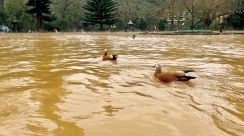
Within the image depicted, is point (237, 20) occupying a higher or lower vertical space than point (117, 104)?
higher

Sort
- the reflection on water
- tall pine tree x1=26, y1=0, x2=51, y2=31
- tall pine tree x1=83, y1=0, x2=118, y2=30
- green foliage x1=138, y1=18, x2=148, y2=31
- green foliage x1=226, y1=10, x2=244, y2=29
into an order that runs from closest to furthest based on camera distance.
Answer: the reflection on water < tall pine tree x1=26, y1=0, x2=51, y2=31 < green foliage x1=226, y1=10, x2=244, y2=29 < tall pine tree x1=83, y1=0, x2=118, y2=30 < green foliage x1=138, y1=18, x2=148, y2=31

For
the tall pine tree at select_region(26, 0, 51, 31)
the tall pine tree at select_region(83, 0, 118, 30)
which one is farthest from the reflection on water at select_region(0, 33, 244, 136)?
the tall pine tree at select_region(83, 0, 118, 30)

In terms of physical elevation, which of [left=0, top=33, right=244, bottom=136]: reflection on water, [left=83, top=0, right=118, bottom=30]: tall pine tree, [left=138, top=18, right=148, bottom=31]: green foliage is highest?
[left=83, top=0, right=118, bottom=30]: tall pine tree

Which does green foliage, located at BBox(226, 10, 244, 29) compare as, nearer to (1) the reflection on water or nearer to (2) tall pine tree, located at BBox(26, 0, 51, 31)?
(2) tall pine tree, located at BBox(26, 0, 51, 31)

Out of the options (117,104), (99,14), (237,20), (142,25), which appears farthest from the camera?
(142,25)

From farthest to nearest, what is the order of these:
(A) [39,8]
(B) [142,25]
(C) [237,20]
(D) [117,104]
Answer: (B) [142,25]
(C) [237,20]
(A) [39,8]
(D) [117,104]

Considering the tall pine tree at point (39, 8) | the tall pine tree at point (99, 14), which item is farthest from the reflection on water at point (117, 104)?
the tall pine tree at point (99, 14)

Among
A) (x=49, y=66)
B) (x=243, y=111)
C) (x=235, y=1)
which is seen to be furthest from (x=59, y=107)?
(x=235, y=1)

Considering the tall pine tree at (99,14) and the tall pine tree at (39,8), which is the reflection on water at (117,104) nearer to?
the tall pine tree at (39,8)

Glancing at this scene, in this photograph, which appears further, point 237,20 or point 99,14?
point 99,14

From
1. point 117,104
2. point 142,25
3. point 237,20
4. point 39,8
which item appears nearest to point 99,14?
point 142,25

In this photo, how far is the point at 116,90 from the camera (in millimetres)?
6379

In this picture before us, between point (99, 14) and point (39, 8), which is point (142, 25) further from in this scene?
point (39, 8)

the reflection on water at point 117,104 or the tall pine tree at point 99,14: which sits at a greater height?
the tall pine tree at point 99,14
